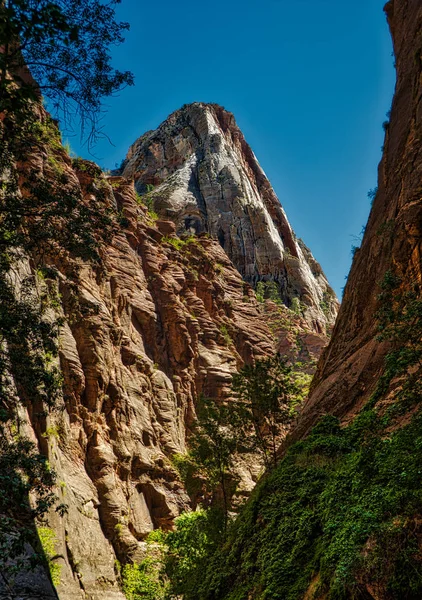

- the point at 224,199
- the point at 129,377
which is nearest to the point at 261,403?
the point at 129,377

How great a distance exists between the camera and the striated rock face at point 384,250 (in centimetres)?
1934

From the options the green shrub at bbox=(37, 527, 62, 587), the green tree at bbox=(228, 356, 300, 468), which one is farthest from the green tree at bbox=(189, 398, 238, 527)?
the green shrub at bbox=(37, 527, 62, 587)

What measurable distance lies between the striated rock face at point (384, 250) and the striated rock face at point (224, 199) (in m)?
57.0

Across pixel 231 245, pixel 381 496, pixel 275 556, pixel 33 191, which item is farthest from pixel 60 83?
pixel 231 245

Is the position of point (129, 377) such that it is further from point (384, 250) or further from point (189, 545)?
point (384, 250)

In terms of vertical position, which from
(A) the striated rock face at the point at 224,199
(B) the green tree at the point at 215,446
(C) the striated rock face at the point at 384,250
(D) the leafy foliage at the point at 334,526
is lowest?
(D) the leafy foliage at the point at 334,526

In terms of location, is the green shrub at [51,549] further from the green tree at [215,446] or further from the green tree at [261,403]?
the green tree at [261,403]

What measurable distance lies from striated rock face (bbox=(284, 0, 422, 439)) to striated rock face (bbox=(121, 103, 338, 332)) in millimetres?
56977

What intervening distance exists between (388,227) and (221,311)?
128ft

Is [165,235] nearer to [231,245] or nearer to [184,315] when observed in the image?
[184,315]

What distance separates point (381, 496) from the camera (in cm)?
987

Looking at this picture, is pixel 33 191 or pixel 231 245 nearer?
pixel 33 191

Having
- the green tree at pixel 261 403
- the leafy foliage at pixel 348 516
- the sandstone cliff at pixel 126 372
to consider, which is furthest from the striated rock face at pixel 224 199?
the leafy foliage at pixel 348 516

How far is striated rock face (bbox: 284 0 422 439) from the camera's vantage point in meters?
19.3
